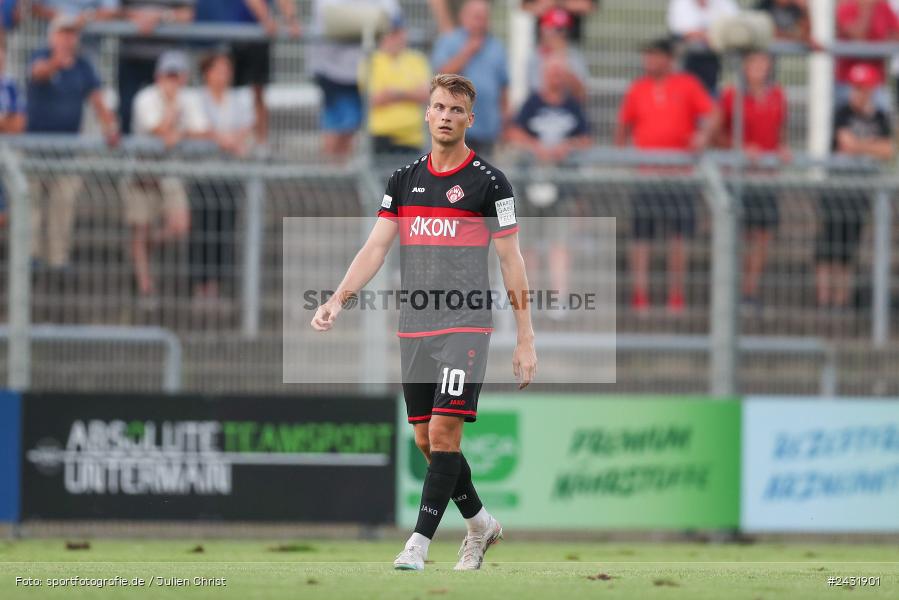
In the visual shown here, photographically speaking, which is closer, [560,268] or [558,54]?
[560,268]

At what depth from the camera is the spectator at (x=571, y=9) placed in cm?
1506

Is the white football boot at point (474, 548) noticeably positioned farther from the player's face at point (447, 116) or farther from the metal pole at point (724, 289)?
the metal pole at point (724, 289)

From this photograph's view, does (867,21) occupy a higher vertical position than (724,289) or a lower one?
higher

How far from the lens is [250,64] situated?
14.4 meters

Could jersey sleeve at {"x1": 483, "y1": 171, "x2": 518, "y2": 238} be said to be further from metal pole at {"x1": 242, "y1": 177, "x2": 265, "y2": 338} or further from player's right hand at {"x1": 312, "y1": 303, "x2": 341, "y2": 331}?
metal pole at {"x1": 242, "y1": 177, "x2": 265, "y2": 338}

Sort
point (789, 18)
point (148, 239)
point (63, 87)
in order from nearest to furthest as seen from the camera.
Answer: point (148, 239)
point (63, 87)
point (789, 18)

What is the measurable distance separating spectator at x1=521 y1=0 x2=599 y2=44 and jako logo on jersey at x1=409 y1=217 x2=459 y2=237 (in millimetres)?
7455

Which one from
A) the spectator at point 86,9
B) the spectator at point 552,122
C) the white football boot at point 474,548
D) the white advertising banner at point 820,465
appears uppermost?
the spectator at point 86,9

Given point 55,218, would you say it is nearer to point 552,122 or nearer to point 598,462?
point 552,122

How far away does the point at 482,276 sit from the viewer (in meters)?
8.11

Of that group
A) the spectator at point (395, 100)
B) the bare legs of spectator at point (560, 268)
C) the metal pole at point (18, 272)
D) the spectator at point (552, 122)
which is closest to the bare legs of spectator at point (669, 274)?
the bare legs of spectator at point (560, 268)

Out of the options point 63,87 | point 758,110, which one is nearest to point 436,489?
point 63,87

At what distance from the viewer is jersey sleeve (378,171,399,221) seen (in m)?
8.17

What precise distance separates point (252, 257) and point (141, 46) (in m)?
2.87
